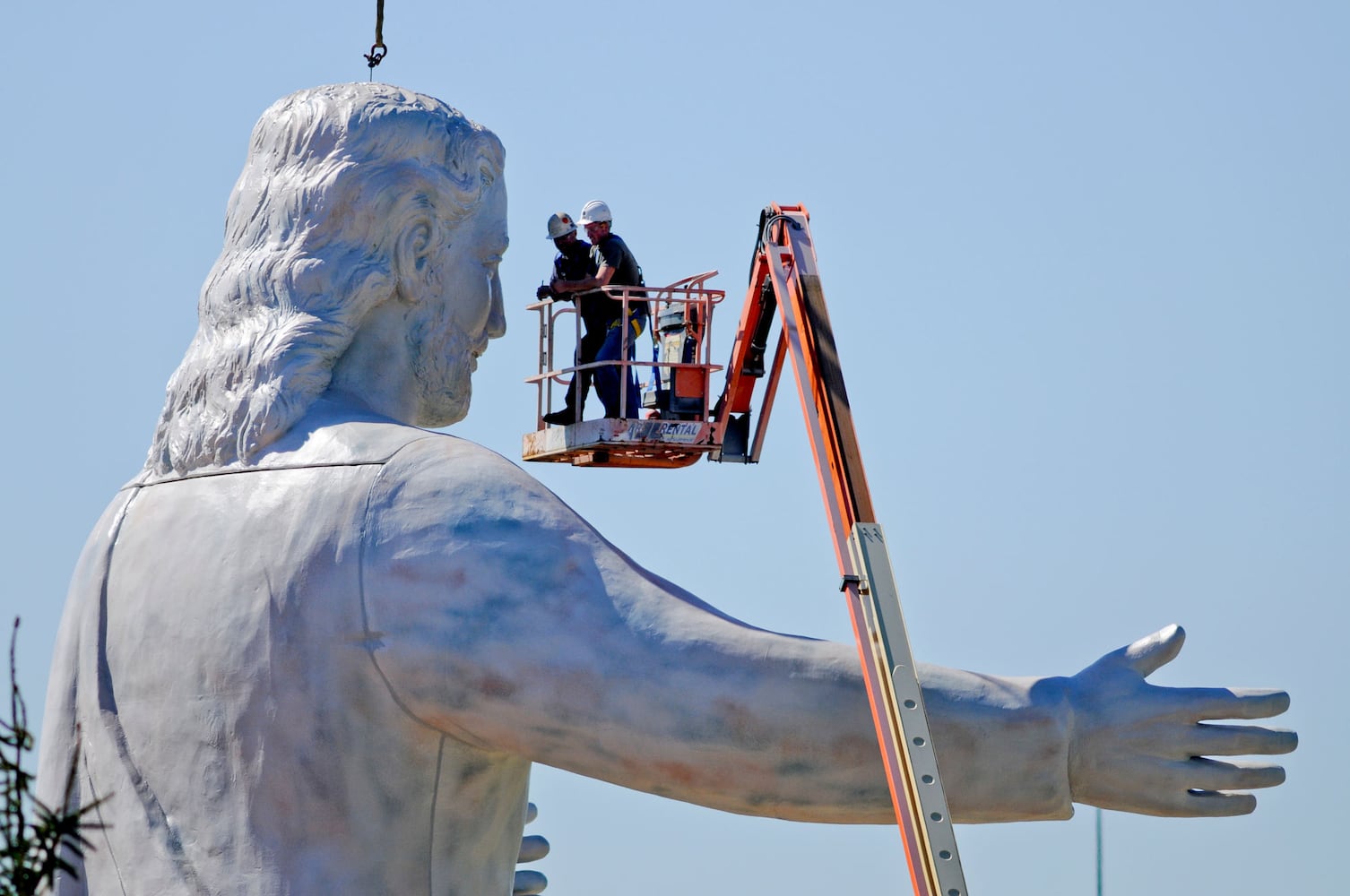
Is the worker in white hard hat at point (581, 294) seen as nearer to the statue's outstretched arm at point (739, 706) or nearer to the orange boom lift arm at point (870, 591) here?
the orange boom lift arm at point (870, 591)

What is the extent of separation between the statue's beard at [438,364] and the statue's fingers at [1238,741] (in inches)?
99.3

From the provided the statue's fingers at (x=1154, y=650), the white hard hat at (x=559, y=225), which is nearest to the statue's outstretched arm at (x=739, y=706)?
the statue's fingers at (x=1154, y=650)

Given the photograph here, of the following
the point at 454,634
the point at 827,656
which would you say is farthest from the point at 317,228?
the point at 827,656

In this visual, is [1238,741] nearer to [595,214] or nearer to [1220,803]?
[1220,803]

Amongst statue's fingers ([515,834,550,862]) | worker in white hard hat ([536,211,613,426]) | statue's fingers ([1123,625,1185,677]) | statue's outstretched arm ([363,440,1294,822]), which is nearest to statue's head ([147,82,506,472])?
statue's outstretched arm ([363,440,1294,822])

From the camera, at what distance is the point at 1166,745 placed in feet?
19.2

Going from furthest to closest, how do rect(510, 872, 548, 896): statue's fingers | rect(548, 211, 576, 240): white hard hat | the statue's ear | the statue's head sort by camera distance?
Answer: rect(548, 211, 576, 240): white hard hat < rect(510, 872, 548, 896): statue's fingers < the statue's ear < the statue's head

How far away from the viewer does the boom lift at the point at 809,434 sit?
18.9 ft

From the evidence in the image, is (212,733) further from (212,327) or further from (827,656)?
(827,656)

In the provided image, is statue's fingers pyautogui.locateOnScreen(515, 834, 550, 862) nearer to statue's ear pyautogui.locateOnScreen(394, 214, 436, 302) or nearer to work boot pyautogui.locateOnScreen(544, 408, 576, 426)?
statue's ear pyautogui.locateOnScreen(394, 214, 436, 302)

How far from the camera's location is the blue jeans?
1323cm

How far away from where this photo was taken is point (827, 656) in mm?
5996

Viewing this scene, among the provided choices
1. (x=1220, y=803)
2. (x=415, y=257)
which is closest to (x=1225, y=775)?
(x=1220, y=803)

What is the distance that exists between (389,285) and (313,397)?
426 mm
